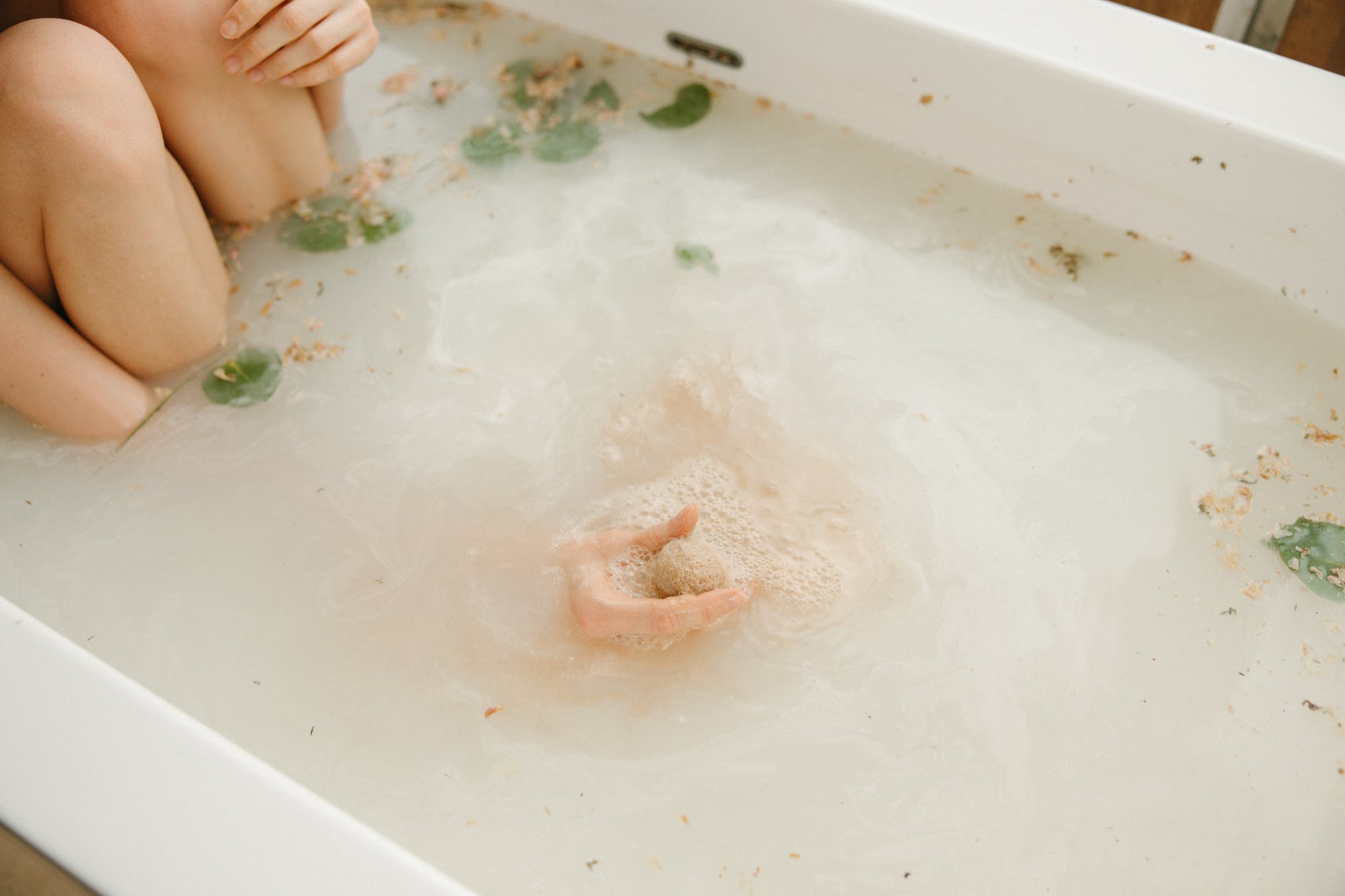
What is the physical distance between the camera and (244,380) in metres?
1.24

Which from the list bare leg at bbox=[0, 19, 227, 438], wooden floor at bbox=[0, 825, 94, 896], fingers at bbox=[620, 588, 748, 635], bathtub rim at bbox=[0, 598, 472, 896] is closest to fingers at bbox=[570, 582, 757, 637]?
fingers at bbox=[620, 588, 748, 635]

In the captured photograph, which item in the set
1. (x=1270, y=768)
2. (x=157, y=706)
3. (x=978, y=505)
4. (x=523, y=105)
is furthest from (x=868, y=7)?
(x=157, y=706)

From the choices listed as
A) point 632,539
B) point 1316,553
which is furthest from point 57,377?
point 1316,553

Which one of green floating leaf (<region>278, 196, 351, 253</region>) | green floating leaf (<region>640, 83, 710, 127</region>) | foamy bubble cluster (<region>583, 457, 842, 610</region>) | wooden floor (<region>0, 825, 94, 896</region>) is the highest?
green floating leaf (<region>640, 83, 710, 127</region>)

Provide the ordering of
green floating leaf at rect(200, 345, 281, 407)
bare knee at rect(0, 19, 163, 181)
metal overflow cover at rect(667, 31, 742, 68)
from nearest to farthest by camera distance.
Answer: bare knee at rect(0, 19, 163, 181) < green floating leaf at rect(200, 345, 281, 407) < metal overflow cover at rect(667, 31, 742, 68)

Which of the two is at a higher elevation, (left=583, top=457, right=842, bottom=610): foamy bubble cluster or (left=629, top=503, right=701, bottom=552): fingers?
(left=629, top=503, right=701, bottom=552): fingers

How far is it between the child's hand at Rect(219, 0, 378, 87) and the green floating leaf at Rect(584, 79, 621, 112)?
1.37 feet

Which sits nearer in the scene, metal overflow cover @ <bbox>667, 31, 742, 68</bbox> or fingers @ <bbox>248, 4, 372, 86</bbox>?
fingers @ <bbox>248, 4, 372, 86</bbox>

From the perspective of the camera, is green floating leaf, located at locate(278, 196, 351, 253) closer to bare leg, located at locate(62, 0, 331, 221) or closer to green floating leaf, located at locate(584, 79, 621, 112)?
bare leg, located at locate(62, 0, 331, 221)

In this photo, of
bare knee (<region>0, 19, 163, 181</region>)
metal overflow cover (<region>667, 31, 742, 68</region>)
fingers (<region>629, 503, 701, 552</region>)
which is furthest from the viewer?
metal overflow cover (<region>667, 31, 742, 68</region>)

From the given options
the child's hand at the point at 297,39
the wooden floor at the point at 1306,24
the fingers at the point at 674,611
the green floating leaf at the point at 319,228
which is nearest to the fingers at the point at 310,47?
the child's hand at the point at 297,39

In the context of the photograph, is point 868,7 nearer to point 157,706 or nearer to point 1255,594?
point 1255,594

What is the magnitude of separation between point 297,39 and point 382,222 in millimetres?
313

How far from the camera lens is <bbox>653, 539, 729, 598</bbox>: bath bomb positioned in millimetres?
1020
